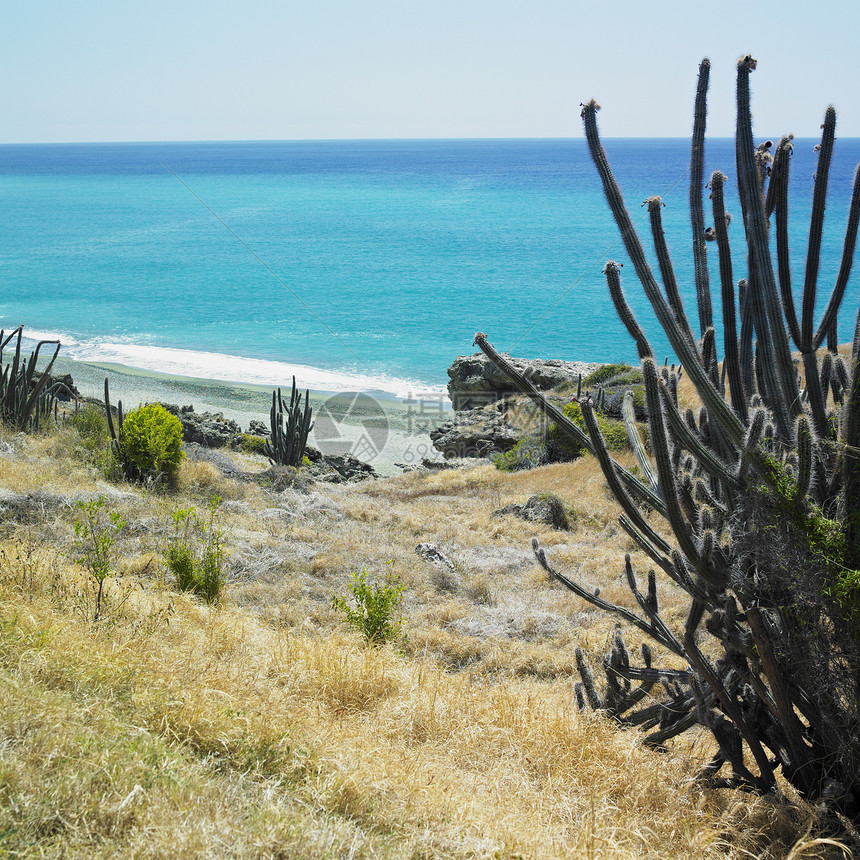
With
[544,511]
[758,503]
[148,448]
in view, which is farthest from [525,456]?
[758,503]

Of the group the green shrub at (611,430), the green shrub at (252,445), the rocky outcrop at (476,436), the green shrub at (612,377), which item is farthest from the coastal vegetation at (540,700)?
the green shrub at (612,377)

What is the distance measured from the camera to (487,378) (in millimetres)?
26094

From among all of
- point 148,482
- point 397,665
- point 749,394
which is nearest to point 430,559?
point 397,665

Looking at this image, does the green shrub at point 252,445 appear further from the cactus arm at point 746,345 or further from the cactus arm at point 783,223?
the cactus arm at point 783,223

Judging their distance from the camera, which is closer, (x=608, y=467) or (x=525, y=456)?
(x=608, y=467)

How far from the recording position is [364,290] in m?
57.8

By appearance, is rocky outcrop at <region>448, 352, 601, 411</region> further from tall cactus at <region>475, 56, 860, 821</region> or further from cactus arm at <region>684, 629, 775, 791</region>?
cactus arm at <region>684, 629, 775, 791</region>

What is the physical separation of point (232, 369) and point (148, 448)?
24.5m

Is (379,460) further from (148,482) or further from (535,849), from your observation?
(535,849)

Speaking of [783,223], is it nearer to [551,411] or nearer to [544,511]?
[551,411]

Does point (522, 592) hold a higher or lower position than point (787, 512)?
lower

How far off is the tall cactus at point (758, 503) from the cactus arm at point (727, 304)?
0.01m

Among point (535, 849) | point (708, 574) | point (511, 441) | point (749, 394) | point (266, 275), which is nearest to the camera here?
point (535, 849)

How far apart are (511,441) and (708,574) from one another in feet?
56.6
